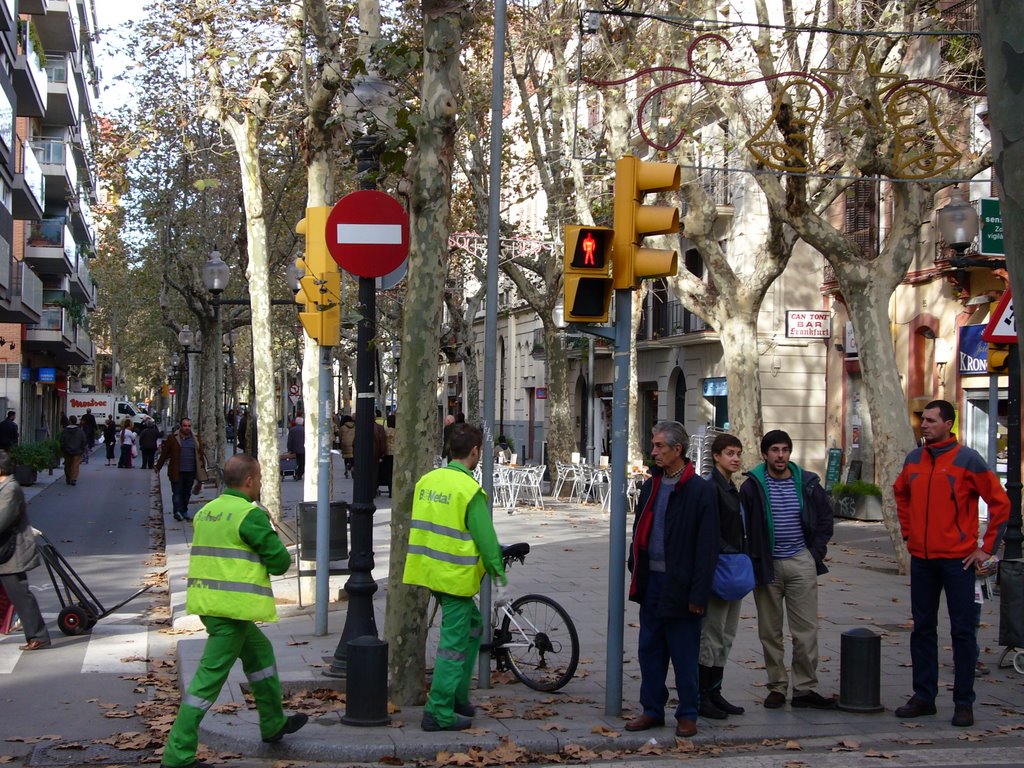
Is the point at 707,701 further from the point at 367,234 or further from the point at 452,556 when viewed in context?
the point at 367,234

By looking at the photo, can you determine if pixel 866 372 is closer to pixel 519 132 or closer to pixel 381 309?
pixel 519 132

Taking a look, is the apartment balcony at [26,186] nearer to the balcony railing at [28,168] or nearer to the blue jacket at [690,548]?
the balcony railing at [28,168]

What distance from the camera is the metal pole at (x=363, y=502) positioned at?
8.52 m

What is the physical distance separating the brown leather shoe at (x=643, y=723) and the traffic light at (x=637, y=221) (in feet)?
8.42

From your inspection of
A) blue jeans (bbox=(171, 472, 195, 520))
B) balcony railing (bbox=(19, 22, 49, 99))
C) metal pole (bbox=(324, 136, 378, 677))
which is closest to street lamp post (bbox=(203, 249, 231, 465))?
blue jeans (bbox=(171, 472, 195, 520))

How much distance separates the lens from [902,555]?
15523 mm

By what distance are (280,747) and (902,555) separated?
10.3 m

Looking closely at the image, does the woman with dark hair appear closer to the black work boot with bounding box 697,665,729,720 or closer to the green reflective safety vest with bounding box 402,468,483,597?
the green reflective safety vest with bounding box 402,468,483,597

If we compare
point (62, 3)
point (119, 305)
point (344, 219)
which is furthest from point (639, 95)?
point (119, 305)

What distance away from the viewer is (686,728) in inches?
290

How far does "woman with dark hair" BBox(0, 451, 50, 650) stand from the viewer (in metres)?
10.5

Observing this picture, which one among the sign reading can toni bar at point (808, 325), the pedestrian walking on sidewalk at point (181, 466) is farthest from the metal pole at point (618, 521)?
the sign reading can toni bar at point (808, 325)

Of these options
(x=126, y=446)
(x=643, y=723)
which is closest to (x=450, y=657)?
(x=643, y=723)

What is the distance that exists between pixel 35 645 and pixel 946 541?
7404 millimetres
